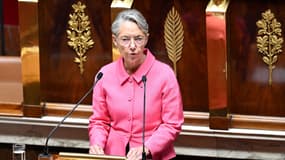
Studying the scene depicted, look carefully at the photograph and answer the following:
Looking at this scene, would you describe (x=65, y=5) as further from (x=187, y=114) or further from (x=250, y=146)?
(x=250, y=146)

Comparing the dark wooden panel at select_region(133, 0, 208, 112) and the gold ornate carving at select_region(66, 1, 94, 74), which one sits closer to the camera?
the dark wooden panel at select_region(133, 0, 208, 112)

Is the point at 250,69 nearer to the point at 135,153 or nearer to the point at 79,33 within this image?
the point at 79,33

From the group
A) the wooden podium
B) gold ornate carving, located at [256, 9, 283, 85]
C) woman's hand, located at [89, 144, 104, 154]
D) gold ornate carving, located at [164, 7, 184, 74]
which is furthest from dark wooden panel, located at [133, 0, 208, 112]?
the wooden podium

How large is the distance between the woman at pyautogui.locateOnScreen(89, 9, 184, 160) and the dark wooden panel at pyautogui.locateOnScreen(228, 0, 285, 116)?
89cm

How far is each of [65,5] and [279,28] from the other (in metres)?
1.19

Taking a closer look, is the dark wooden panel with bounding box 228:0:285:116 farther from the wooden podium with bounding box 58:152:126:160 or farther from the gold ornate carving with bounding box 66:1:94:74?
the wooden podium with bounding box 58:152:126:160

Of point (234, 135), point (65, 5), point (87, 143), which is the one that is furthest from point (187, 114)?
point (65, 5)

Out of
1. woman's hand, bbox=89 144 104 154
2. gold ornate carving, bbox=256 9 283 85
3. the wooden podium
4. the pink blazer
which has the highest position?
gold ornate carving, bbox=256 9 283 85

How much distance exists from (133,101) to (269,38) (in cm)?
107

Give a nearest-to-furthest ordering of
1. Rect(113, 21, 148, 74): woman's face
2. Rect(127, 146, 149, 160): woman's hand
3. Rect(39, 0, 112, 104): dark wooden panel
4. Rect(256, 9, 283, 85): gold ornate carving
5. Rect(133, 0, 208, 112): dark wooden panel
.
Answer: Rect(127, 146, 149, 160): woman's hand
Rect(113, 21, 148, 74): woman's face
Rect(256, 9, 283, 85): gold ornate carving
Rect(133, 0, 208, 112): dark wooden panel
Rect(39, 0, 112, 104): dark wooden panel

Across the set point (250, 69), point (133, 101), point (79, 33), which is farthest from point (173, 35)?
point (133, 101)

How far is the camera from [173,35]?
4.77 meters

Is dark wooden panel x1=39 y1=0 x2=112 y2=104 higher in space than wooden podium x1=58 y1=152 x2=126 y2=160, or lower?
higher

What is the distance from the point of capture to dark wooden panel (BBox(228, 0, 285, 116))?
464 cm
